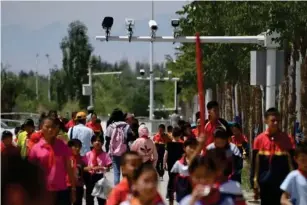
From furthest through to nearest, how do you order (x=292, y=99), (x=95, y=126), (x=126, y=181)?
(x=95, y=126), (x=292, y=99), (x=126, y=181)

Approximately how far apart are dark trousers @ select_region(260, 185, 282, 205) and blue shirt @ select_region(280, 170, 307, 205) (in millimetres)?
2448

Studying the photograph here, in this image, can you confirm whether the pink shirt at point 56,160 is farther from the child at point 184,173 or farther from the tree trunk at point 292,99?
the tree trunk at point 292,99

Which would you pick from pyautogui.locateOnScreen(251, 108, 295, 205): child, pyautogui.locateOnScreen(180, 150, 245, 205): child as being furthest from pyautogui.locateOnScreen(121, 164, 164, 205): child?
pyautogui.locateOnScreen(251, 108, 295, 205): child

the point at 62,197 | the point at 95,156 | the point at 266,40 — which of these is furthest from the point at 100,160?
the point at 266,40

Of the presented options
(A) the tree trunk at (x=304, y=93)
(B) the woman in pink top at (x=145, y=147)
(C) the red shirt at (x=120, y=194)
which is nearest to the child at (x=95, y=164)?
(B) the woman in pink top at (x=145, y=147)

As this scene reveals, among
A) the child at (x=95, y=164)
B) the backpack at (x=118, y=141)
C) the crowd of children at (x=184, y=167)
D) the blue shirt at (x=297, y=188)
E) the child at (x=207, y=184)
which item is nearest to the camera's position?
the crowd of children at (x=184, y=167)

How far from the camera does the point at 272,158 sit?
1003 cm

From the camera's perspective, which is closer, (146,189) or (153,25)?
(146,189)

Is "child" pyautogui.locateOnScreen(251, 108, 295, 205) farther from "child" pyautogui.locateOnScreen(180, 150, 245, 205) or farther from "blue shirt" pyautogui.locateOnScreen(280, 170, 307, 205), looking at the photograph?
"child" pyautogui.locateOnScreen(180, 150, 245, 205)

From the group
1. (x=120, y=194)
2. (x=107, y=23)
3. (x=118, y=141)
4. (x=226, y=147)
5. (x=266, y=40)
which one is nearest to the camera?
(x=120, y=194)

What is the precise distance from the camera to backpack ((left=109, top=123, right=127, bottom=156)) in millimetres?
14250

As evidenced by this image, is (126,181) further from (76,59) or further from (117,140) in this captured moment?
(76,59)

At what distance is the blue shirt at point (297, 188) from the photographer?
25.1ft

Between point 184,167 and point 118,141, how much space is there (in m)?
4.81
